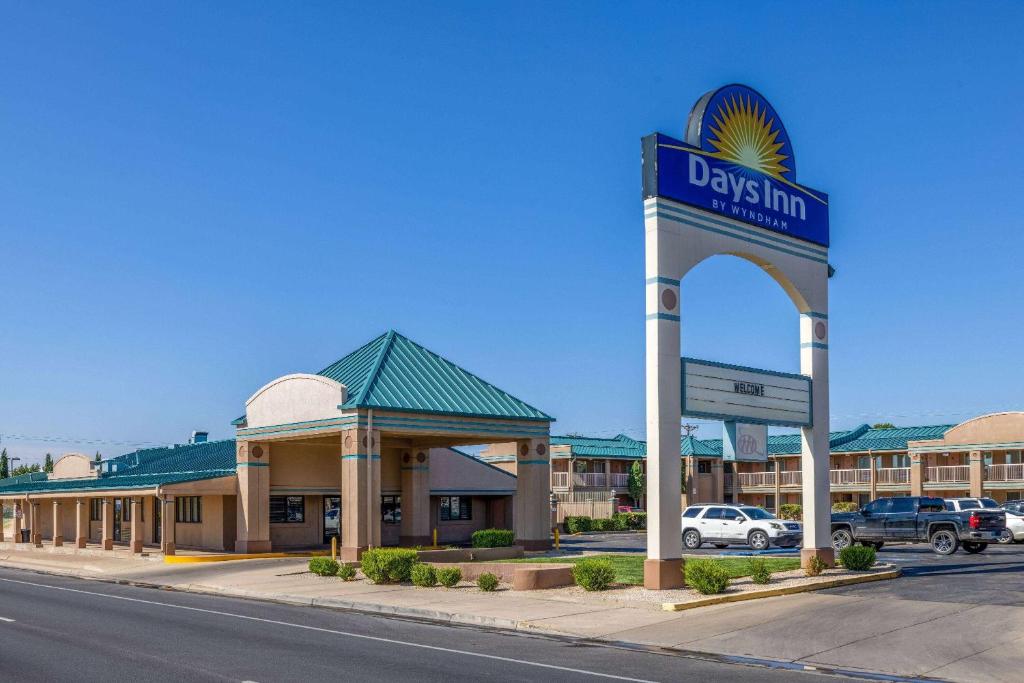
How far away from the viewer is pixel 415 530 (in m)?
42.4

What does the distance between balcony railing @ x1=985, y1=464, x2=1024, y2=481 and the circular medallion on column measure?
4160cm

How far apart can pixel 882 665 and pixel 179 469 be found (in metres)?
36.2

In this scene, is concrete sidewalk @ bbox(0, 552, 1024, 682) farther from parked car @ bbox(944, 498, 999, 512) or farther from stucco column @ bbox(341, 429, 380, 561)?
parked car @ bbox(944, 498, 999, 512)

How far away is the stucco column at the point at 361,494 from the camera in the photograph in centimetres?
3331

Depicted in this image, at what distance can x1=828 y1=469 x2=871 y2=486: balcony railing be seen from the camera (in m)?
65.1

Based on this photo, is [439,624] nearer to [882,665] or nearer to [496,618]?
[496,618]

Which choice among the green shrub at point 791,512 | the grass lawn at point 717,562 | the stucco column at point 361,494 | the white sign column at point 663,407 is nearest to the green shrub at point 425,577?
the grass lawn at point 717,562

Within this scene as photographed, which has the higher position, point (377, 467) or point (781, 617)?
point (377, 467)

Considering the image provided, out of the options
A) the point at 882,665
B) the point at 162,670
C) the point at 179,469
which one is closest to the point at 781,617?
the point at 882,665

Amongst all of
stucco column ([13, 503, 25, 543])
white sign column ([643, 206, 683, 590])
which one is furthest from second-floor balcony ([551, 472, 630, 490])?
white sign column ([643, 206, 683, 590])

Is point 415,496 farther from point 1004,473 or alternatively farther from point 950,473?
point 1004,473

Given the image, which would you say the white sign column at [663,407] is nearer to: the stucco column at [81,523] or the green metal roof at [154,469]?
the green metal roof at [154,469]

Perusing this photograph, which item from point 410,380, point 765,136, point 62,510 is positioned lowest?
point 62,510

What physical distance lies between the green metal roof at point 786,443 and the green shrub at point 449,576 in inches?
1658
